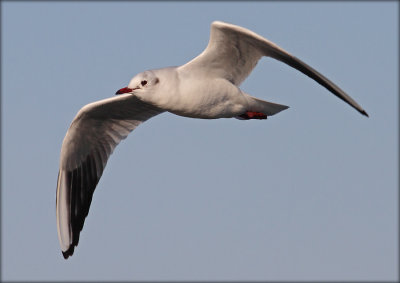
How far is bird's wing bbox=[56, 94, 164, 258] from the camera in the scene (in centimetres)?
1378

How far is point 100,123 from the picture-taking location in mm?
13930

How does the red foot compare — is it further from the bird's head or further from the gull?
the bird's head

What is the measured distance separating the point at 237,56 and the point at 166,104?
1.44 meters

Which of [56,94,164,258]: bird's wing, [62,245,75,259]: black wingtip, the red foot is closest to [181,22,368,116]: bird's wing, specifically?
the red foot

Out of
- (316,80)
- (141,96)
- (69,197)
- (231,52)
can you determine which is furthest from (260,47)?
(69,197)

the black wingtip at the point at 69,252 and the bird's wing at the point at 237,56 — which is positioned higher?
the bird's wing at the point at 237,56

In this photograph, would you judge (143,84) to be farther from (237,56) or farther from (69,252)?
(69,252)

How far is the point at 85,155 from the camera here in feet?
46.6

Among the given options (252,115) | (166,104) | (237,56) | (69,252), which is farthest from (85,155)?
(237,56)

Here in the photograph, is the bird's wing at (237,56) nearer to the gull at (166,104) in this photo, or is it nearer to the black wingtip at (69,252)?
the gull at (166,104)

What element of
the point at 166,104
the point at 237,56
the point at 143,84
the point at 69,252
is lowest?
the point at 69,252

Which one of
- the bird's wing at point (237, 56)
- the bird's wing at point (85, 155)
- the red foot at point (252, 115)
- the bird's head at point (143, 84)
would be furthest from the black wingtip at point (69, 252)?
the bird's wing at point (237, 56)

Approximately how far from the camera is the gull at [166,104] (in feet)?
36.0

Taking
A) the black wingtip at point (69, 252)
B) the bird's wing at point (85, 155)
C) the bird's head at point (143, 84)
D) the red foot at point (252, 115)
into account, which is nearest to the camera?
the bird's head at point (143, 84)
